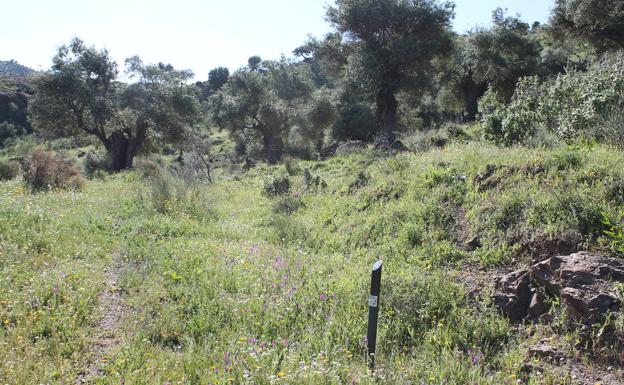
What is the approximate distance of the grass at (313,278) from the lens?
4.29 meters

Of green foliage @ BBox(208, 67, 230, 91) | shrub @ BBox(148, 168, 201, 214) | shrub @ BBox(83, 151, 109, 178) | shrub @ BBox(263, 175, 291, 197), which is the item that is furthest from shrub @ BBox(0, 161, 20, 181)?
green foliage @ BBox(208, 67, 230, 91)

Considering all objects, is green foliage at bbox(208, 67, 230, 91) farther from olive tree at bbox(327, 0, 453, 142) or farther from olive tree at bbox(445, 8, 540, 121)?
olive tree at bbox(327, 0, 453, 142)

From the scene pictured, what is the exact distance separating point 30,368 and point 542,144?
9.59 metres

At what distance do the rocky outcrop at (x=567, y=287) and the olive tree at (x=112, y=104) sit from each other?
25483 mm

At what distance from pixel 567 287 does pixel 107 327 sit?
18.2 feet

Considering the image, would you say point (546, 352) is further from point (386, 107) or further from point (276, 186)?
point (386, 107)

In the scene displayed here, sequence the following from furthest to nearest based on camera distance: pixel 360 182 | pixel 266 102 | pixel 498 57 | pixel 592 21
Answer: pixel 266 102
pixel 498 57
pixel 592 21
pixel 360 182

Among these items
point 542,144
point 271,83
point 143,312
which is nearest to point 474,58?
point 271,83

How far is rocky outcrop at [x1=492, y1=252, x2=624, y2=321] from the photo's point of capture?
15.2 ft

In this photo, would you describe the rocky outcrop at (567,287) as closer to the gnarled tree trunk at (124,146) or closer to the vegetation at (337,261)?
the vegetation at (337,261)

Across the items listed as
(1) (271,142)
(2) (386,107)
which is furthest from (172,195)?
(1) (271,142)

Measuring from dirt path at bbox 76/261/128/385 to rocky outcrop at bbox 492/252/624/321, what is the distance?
15.4ft

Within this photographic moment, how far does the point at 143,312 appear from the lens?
5512 mm

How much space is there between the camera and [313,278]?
6.68 m
